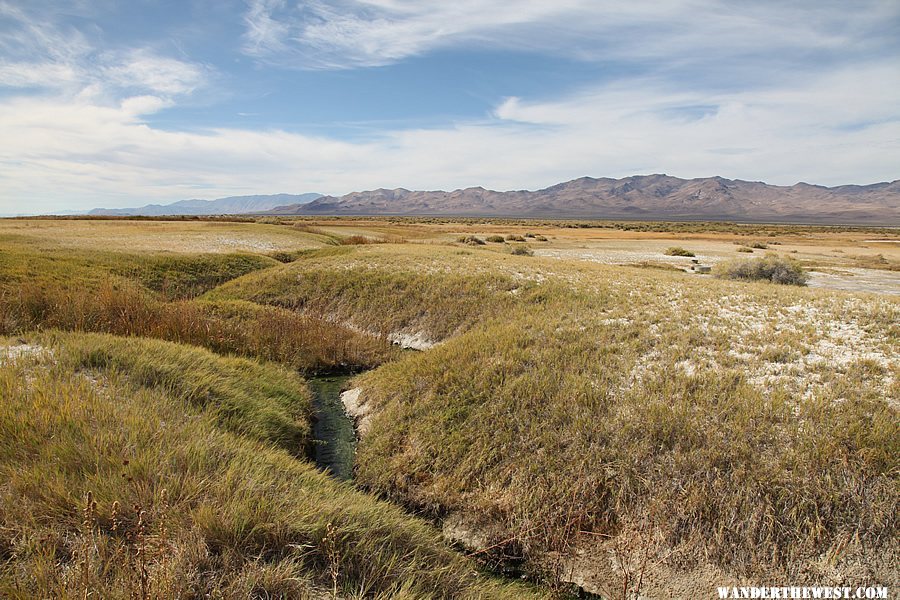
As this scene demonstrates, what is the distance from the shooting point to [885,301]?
14.8 meters

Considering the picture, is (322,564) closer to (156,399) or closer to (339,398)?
(156,399)

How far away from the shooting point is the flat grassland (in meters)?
4.39

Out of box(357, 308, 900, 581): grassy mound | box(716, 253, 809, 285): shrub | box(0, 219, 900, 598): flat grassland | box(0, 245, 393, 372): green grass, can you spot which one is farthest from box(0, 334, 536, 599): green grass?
box(716, 253, 809, 285): shrub

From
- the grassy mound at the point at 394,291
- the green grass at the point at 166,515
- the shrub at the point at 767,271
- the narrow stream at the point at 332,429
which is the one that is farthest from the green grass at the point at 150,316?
the shrub at the point at 767,271

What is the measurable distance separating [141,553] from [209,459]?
9.29 ft

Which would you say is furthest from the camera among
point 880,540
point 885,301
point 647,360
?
point 885,301

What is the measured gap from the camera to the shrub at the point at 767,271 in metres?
27.9

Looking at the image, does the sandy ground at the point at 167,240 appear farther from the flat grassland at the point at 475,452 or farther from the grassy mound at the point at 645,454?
the grassy mound at the point at 645,454

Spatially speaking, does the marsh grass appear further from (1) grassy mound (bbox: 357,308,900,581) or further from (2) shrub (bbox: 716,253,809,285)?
(2) shrub (bbox: 716,253,809,285)

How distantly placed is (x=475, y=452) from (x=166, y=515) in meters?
6.19

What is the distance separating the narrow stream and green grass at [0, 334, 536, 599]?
232 centimetres

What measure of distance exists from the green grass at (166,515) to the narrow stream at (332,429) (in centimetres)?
→ 232

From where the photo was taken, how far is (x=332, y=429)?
11.9m

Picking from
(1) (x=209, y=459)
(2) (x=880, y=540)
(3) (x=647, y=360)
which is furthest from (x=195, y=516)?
(3) (x=647, y=360)
